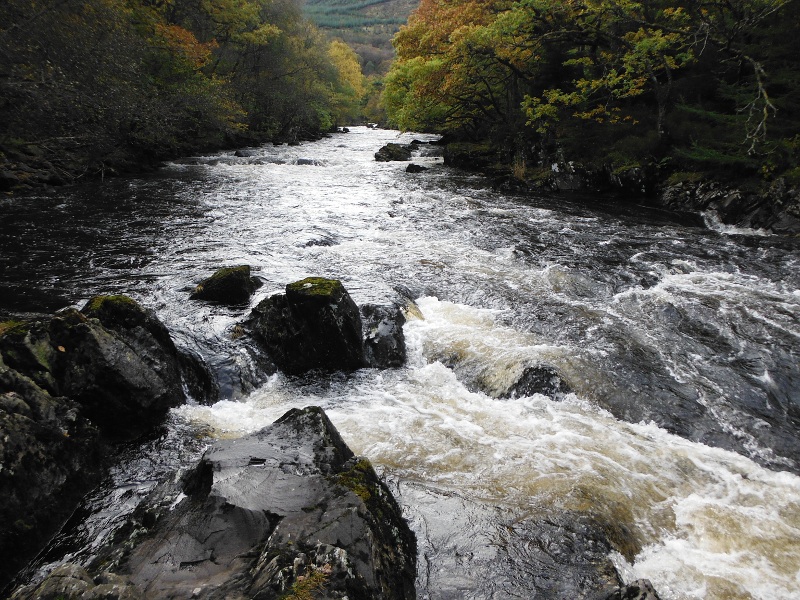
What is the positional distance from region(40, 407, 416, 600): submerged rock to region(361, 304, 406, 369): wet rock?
118 inches

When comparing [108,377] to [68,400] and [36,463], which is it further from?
[36,463]

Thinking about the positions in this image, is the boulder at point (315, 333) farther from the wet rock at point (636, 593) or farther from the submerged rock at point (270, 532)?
the wet rock at point (636, 593)

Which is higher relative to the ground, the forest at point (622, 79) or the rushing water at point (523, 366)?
the forest at point (622, 79)

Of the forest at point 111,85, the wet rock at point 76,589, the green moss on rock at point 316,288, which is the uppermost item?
the forest at point 111,85

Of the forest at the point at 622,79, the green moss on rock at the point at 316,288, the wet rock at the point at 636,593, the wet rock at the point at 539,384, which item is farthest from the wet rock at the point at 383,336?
the forest at the point at 622,79

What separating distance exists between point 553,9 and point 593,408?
1725cm

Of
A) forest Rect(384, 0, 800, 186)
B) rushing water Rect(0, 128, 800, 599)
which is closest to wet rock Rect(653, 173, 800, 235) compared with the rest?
forest Rect(384, 0, 800, 186)

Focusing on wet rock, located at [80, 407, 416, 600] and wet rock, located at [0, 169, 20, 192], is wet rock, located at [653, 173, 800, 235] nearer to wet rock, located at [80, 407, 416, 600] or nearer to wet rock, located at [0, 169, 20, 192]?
wet rock, located at [80, 407, 416, 600]

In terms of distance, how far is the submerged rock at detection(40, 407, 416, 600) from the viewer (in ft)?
9.04

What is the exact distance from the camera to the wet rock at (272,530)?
276 centimetres

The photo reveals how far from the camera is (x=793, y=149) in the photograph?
40.2 feet

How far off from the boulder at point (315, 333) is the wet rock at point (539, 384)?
95.1 inches

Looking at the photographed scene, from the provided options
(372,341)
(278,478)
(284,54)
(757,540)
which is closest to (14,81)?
(372,341)

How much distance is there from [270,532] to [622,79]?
64.8ft
